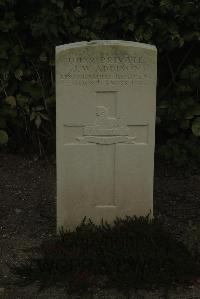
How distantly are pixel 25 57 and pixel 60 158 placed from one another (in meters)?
2.41

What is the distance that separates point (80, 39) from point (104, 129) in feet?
7.06

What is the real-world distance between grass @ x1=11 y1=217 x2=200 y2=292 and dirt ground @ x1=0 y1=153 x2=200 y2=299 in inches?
3.2

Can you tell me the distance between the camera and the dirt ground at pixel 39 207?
3707mm

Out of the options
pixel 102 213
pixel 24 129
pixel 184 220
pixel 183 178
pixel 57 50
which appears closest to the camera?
pixel 57 50

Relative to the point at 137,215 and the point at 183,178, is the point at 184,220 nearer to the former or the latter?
the point at 137,215

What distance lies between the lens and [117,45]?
4.14 meters

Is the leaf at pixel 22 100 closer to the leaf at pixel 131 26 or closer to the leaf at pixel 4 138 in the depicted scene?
the leaf at pixel 4 138

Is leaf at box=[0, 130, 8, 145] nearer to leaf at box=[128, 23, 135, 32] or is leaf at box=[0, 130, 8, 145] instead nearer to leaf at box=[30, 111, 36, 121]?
leaf at box=[30, 111, 36, 121]

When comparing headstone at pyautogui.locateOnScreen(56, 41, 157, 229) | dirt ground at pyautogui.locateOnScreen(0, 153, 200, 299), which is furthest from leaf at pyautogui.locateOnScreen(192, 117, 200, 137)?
headstone at pyautogui.locateOnScreen(56, 41, 157, 229)

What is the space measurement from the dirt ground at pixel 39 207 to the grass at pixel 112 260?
81 millimetres

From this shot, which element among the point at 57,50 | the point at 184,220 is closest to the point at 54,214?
the point at 184,220

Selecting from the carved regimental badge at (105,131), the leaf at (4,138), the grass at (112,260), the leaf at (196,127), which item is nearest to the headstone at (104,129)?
the carved regimental badge at (105,131)

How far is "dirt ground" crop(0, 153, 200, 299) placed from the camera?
146 inches

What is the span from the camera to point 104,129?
13.9 feet
